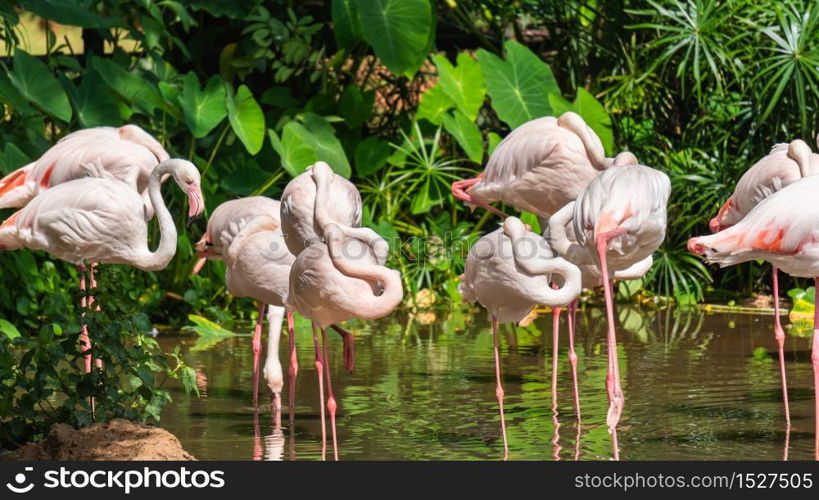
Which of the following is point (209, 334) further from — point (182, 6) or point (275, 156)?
point (182, 6)

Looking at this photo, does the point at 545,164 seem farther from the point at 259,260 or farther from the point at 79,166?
the point at 79,166

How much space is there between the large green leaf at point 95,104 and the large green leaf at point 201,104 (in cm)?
42

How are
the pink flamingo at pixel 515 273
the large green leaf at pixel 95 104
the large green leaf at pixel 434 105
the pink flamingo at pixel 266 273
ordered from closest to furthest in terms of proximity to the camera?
the pink flamingo at pixel 515 273 → the pink flamingo at pixel 266 273 → the large green leaf at pixel 95 104 → the large green leaf at pixel 434 105

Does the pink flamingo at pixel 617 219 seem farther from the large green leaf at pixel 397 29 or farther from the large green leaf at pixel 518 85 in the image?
the large green leaf at pixel 397 29

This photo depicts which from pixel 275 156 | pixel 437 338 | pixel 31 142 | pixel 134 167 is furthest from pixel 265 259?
pixel 275 156

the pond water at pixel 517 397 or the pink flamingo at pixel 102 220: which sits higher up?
the pink flamingo at pixel 102 220

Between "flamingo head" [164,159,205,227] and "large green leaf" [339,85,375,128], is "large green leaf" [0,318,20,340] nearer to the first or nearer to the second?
"flamingo head" [164,159,205,227]

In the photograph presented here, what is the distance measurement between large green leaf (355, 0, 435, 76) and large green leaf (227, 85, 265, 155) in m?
0.93

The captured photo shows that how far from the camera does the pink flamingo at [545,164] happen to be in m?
6.18

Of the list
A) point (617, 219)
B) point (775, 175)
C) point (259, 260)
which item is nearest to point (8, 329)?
point (259, 260)

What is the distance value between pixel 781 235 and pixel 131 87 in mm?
4689

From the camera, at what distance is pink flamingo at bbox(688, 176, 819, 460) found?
15.3 ft

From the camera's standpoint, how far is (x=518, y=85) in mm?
8578
